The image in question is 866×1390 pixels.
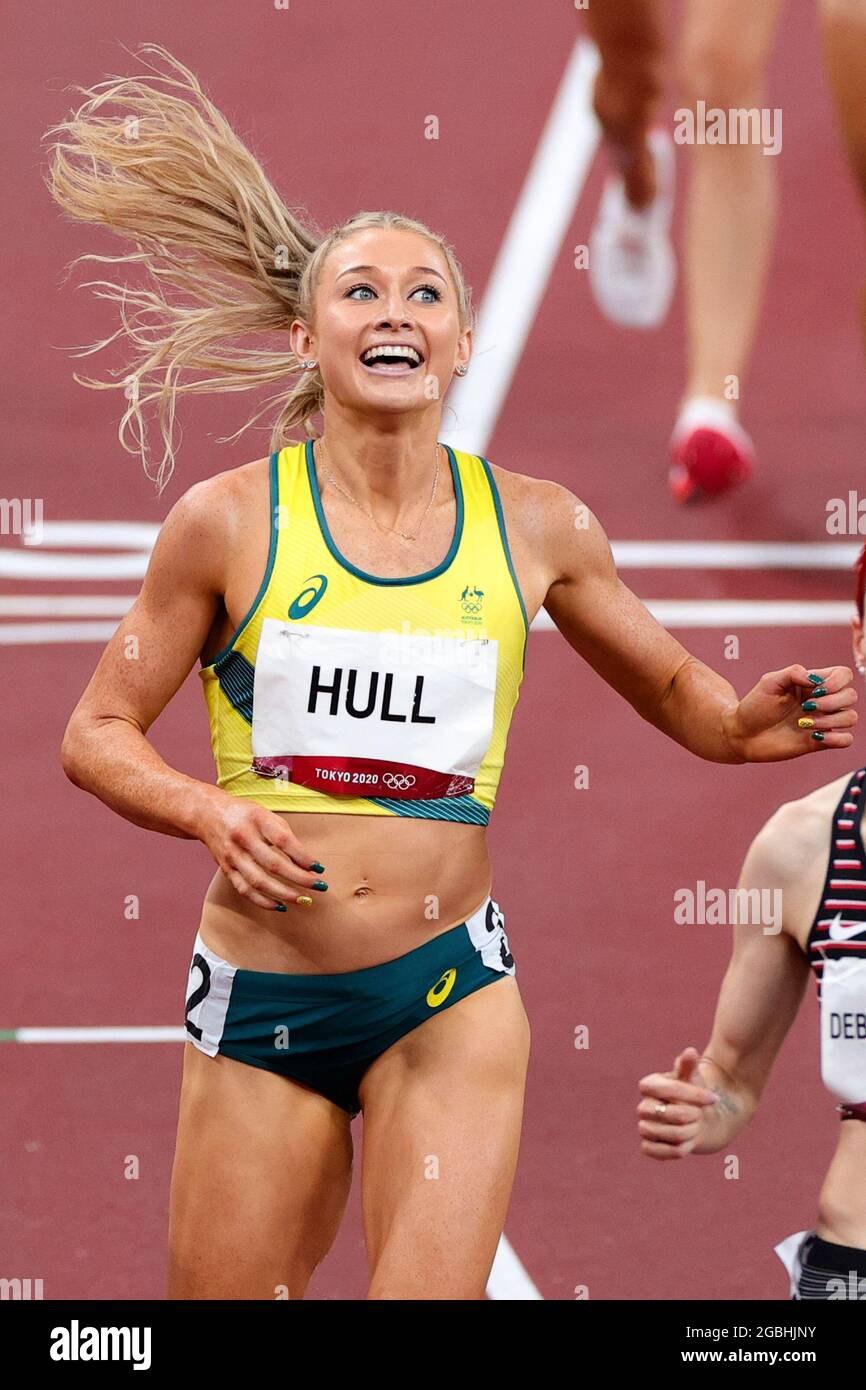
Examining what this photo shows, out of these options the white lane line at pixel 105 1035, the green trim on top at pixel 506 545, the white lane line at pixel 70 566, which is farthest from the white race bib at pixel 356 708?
the white lane line at pixel 70 566

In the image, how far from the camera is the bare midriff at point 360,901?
347 centimetres

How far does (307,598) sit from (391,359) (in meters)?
0.44

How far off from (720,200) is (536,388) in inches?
44.3

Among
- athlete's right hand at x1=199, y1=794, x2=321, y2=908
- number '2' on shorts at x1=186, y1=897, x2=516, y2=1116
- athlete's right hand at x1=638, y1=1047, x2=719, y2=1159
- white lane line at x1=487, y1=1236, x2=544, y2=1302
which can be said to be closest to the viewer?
athlete's right hand at x1=199, y1=794, x2=321, y2=908

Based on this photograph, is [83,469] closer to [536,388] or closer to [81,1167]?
[536,388]

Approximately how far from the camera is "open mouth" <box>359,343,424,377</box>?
141 inches

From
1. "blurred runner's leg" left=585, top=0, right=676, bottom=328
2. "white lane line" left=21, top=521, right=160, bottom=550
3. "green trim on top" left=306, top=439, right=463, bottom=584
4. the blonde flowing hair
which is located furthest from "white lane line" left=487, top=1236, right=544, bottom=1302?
"blurred runner's leg" left=585, top=0, right=676, bottom=328

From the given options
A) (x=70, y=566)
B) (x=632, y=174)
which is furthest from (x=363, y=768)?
(x=632, y=174)

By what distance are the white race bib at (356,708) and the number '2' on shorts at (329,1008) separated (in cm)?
28

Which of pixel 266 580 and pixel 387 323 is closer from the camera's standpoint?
pixel 266 580

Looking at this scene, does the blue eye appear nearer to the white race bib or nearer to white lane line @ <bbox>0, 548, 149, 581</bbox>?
the white race bib

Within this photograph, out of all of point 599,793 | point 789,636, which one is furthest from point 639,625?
point 789,636

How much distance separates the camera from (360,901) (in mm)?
3479

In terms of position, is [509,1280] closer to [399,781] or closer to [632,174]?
[399,781]
